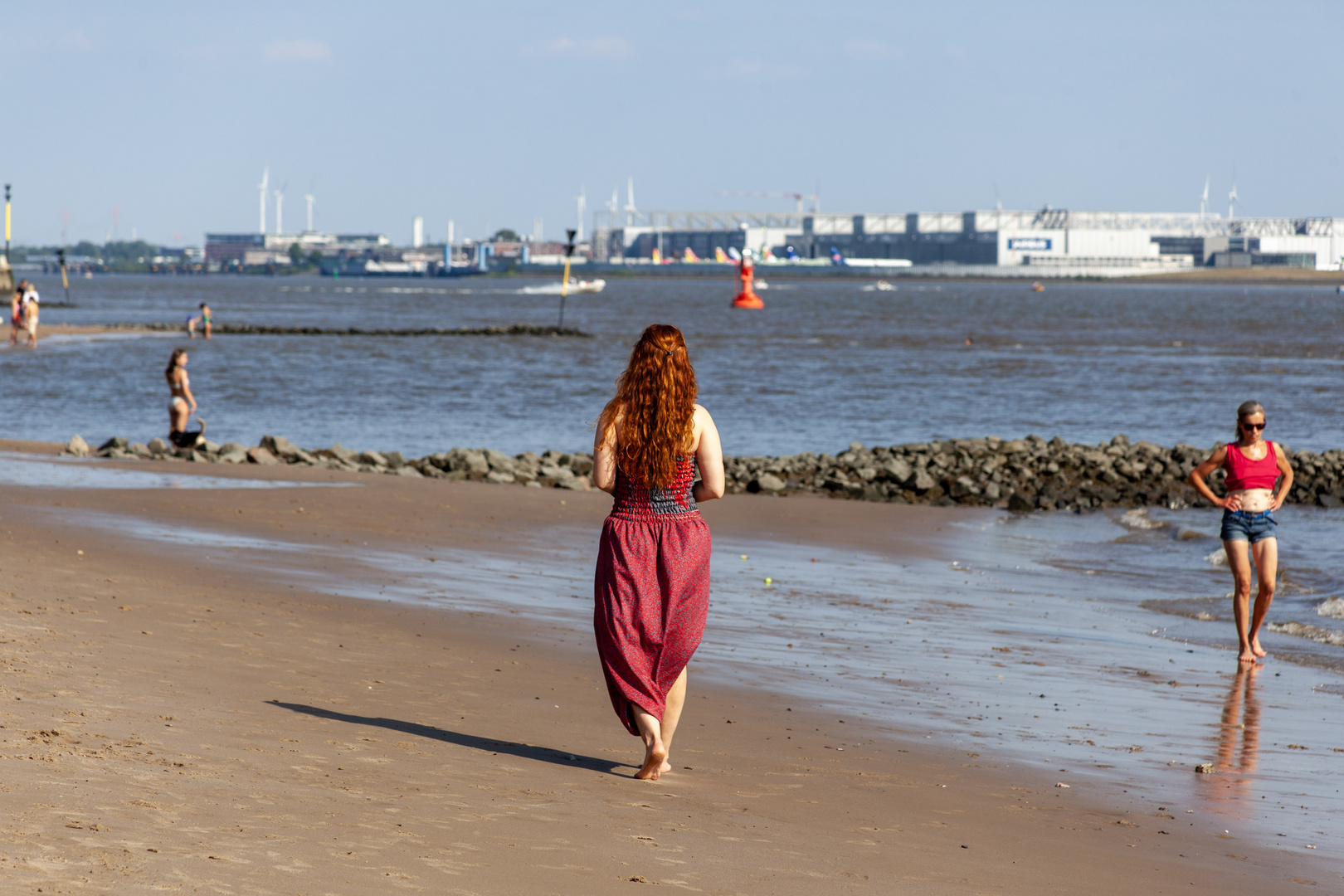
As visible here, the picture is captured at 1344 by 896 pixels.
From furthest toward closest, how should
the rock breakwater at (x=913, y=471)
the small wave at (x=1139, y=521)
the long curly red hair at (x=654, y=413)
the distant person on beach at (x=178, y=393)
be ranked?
1. the distant person on beach at (x=178, y=393)
2. the rock breakwater at (x=913, y=471)
3. the small wave at (x=1139, y=521)
4. the long curly red hair at (x=654, y=413)

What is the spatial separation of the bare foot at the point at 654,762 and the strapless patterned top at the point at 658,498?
3.04 feet

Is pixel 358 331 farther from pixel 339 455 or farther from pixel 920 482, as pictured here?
pixel 920 482

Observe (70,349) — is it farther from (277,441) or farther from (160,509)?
(160,509)

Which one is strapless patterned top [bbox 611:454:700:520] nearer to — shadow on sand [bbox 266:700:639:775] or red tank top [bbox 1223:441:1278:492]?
shadow on sand [bbox 266:700:639:775]

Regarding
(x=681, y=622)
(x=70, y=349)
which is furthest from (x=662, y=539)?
(x=70, y=349)

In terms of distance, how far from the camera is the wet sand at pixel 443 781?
4.63m

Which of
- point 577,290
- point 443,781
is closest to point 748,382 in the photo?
point 443,781

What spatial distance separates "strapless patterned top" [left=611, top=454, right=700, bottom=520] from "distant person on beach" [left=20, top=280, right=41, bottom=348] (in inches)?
1981

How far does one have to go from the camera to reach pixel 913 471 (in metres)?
20.3

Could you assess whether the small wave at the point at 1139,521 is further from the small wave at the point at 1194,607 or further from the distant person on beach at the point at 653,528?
the distant person on beach at the point at 653,528

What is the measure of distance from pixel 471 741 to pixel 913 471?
14430 millimetres

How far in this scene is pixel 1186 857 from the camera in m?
5.45

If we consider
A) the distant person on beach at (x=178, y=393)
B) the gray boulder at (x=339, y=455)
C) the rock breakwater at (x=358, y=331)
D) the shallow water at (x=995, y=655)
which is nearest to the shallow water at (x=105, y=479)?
the distant person on beach at (x=178, y=393)

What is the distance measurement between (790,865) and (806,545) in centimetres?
985
